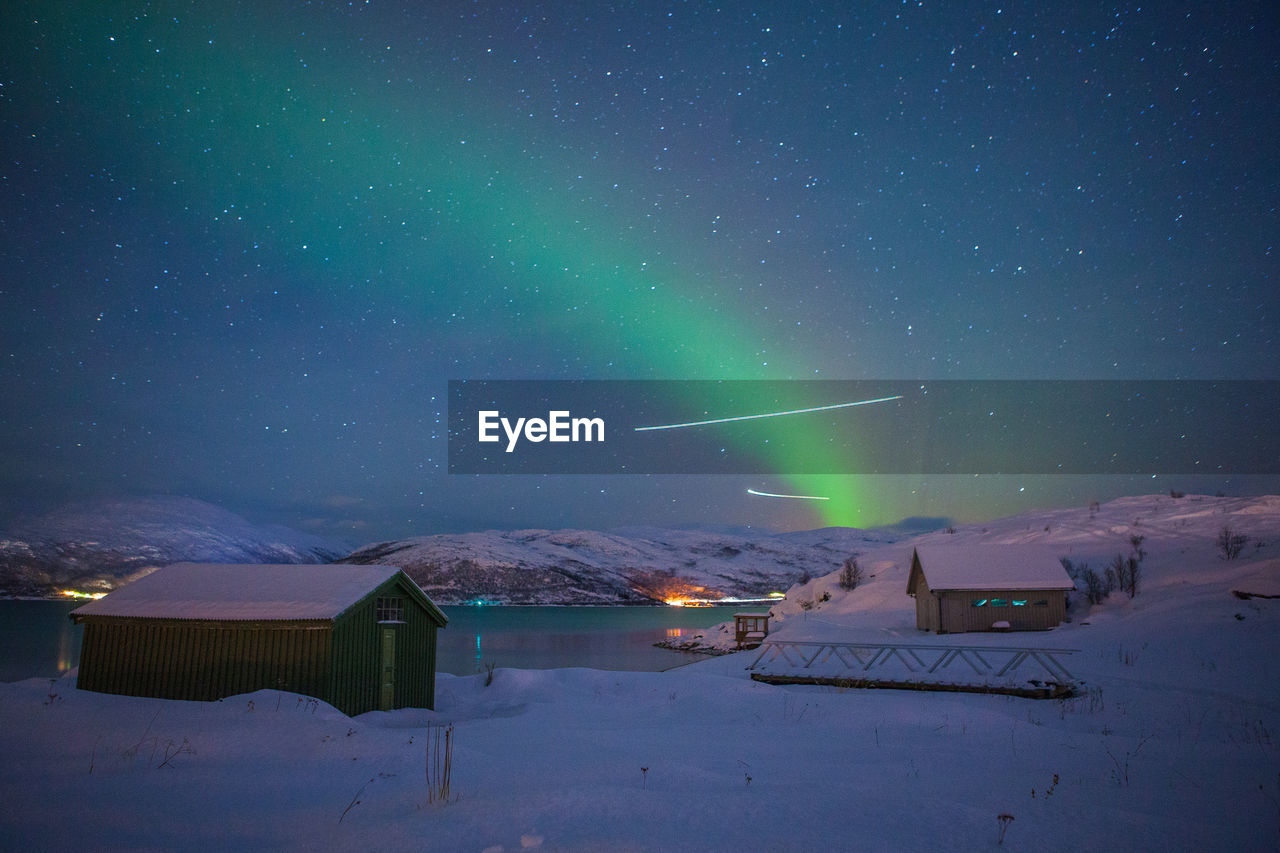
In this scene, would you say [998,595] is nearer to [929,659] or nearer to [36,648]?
[929,659]

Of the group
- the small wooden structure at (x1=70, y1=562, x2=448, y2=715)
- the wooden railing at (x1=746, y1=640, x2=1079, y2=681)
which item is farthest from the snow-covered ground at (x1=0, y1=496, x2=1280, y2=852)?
the wooden railing at (x1=746, y1=640, x2=1079, y2=681)

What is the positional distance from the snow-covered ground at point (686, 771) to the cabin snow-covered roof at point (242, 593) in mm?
2386

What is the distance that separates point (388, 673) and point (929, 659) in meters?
19.9

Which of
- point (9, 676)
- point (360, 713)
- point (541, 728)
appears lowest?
point (9, 676)

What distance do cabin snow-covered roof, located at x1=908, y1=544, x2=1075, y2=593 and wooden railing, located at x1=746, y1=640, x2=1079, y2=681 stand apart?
324 inches

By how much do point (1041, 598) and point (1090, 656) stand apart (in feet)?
45.2

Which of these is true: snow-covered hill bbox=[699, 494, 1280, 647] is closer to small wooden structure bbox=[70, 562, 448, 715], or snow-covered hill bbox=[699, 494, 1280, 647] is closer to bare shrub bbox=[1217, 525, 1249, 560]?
bare shrub bbox=[1217, 525, 1249, 560]

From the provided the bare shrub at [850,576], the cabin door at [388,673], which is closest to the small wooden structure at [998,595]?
the bare shrub at [850,576]

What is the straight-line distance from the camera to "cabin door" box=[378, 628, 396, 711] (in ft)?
62.2

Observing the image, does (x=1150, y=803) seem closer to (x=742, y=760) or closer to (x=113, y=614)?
(x=742, y=760)

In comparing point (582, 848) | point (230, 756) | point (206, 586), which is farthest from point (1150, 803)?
point (206, 586)

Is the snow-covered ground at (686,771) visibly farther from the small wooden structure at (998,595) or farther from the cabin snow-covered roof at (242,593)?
the small wooden structure at (998,595)

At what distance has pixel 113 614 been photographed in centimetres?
1756

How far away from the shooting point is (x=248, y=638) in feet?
55.3
